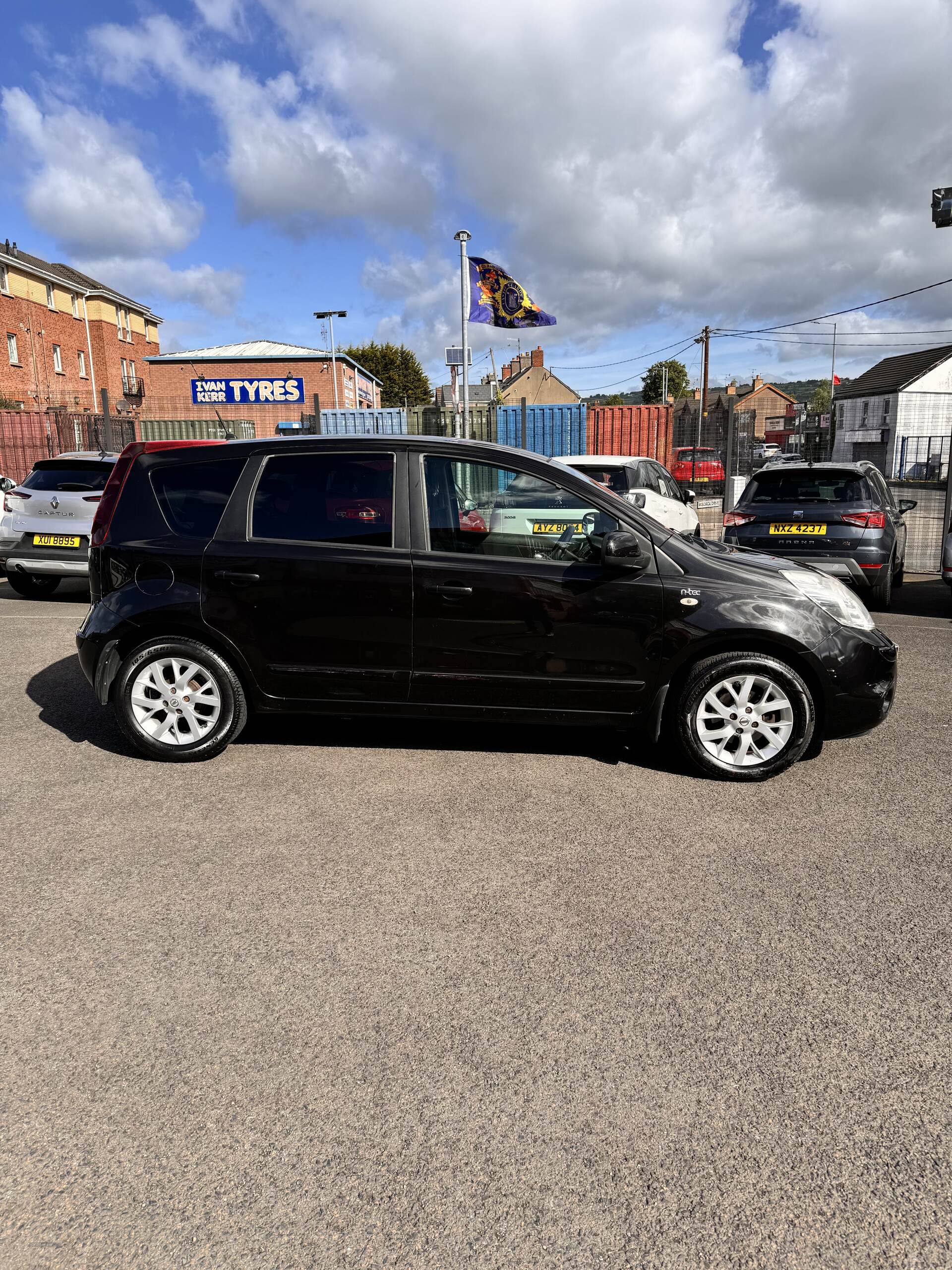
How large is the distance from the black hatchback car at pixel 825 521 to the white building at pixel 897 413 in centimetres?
3337

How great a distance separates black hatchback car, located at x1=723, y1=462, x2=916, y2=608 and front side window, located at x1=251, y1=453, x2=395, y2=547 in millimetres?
5109

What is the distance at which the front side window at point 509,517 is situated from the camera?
15.0 ft

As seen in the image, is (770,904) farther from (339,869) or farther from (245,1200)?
(245,1200)

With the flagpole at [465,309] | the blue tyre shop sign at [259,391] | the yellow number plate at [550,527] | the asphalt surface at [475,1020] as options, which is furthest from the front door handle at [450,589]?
the blue tyre shop sign at [259,391]

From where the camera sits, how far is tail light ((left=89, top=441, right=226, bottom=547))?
16.1ft

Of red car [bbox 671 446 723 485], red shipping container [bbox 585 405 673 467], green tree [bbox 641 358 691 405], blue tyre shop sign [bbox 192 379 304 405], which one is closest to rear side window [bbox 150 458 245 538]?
red shipping container [bbox 585 405 673 467]

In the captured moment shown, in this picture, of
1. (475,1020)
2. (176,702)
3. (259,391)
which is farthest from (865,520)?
(259,391)

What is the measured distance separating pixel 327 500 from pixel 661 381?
91.3 meters

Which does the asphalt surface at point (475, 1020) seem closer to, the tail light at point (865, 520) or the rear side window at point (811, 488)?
the tail light at point (865, 520)

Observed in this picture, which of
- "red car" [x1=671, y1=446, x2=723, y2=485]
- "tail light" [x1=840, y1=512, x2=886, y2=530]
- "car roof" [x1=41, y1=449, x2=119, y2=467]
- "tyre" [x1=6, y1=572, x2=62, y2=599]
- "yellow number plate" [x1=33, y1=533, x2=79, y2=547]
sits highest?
"red car" [x1=671, y1=446, x2=723, y2=485]

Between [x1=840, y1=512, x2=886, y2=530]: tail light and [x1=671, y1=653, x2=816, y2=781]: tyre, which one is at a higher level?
[x1=840, y1=512, x2=886, y2=530]: tail light

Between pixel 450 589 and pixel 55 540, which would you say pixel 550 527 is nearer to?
pixel 450 589

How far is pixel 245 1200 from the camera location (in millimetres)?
1976

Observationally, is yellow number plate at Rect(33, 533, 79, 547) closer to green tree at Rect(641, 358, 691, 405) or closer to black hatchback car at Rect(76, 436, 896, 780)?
black hatchback car at Rect(76, 436, 896, 780)
